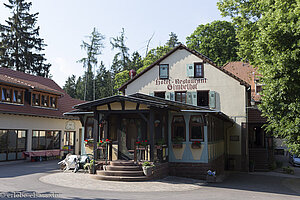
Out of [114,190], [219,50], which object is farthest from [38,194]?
[219,50]

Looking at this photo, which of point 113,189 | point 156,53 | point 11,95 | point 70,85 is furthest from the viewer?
point 70,85

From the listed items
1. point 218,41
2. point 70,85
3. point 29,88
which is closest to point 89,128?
point 29,88

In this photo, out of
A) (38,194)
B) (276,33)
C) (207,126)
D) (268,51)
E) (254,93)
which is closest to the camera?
(38,194)

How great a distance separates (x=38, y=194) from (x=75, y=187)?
6.11 feet

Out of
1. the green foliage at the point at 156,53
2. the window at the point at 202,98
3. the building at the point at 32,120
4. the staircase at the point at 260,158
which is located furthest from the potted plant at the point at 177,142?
the green foliage at the point at 156,53

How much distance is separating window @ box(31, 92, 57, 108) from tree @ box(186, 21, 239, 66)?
21.7 metres

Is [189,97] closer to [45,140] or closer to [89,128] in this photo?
[89,128]

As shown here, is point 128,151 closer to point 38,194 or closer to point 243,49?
point 38,194

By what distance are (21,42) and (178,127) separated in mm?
30973

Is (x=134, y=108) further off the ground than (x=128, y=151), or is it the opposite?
(x=134, y=108)

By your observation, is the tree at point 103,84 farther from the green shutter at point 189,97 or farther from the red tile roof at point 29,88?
the green shutter at point 189,97

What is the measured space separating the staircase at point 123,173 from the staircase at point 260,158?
12.7m

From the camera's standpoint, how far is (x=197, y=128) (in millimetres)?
16234

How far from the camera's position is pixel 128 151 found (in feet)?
50.9
